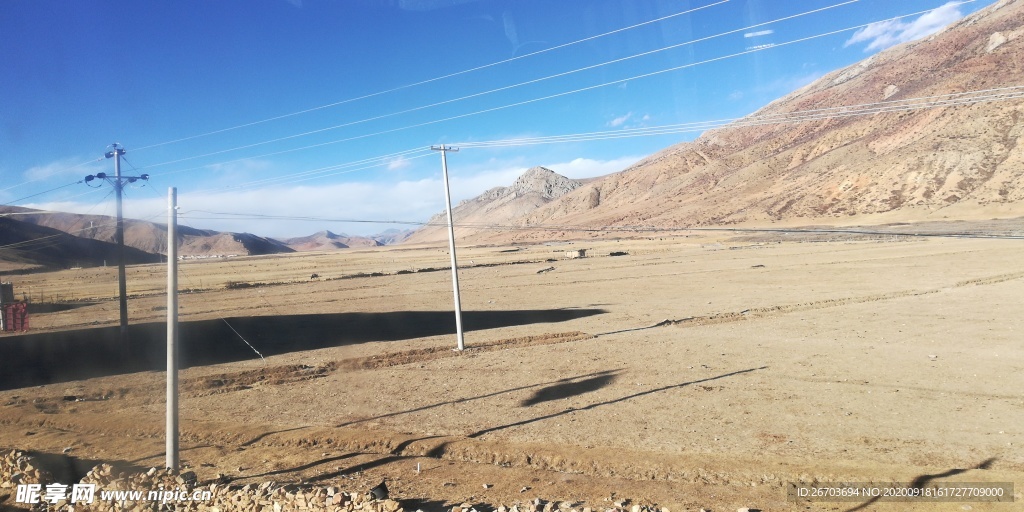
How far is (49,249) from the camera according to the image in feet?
390

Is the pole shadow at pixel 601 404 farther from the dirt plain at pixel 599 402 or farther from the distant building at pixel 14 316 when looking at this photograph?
the distant building at pixel 14 316

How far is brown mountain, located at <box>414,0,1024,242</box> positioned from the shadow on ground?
4262cm

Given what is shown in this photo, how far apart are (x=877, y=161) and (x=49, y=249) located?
508 ft

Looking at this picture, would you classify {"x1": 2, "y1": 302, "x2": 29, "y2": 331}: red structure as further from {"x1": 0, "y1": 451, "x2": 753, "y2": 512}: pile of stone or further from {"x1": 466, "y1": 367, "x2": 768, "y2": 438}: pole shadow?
{"x1": 466, "y1": 367, "x2": 768, "y2": 438}: pole shadow

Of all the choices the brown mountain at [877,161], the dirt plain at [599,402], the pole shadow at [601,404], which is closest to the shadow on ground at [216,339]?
the dirt plain at [599,402]

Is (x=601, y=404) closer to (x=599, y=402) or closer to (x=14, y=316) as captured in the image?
(x=599, y=402)

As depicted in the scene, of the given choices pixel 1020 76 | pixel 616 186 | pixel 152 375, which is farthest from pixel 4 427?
pixel 616 186

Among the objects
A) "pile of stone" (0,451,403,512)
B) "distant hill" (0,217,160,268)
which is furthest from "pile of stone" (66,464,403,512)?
"distant hill" (0,217,160,268)

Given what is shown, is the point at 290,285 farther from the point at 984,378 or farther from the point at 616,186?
the point at 616,186

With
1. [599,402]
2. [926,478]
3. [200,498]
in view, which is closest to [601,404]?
[599,402]

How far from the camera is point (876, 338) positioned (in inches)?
805

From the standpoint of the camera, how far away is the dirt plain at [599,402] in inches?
376

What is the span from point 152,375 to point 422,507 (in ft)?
48.8

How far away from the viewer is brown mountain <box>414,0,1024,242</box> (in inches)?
3387
